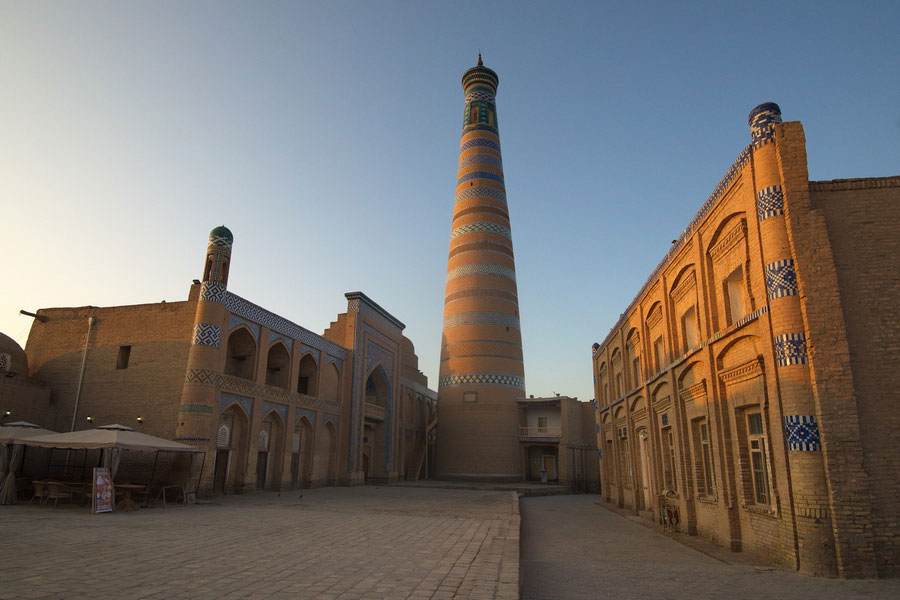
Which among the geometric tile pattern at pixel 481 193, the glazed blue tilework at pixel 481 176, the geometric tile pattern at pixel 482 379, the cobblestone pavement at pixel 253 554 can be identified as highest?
the glazed blue tilework at pixel 481 176

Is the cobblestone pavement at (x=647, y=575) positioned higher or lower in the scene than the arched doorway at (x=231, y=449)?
lower

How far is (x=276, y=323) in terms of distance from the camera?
60.5ft

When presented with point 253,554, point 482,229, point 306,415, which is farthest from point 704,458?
point 482,229

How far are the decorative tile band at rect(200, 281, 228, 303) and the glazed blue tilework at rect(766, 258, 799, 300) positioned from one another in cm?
1318

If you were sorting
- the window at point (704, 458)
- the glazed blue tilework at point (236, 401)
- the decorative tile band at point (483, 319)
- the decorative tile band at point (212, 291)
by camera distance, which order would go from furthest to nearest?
the decorative tile band at point (483, 319) → the glazed blue tilework at point (236, 401) → the decorative tile band at point (212, 291) → the window at point (704, 458)

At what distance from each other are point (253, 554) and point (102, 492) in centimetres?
619

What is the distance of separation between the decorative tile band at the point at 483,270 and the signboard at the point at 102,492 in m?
18.9

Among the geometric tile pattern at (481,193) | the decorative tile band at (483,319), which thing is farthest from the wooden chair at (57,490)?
the geometric tile pattern at (481,193)

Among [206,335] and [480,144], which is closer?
[206,335]

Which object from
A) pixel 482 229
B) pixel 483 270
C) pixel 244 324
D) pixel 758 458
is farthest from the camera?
pixel 482 229

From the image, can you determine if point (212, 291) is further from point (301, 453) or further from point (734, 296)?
point (734, 296)

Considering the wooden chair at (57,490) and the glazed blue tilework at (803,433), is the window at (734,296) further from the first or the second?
the wooden chair at (57,490)

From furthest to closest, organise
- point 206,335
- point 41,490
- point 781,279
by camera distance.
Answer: point 206,335 < point 41,490 < point 781,279

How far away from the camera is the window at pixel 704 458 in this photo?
9867mm
